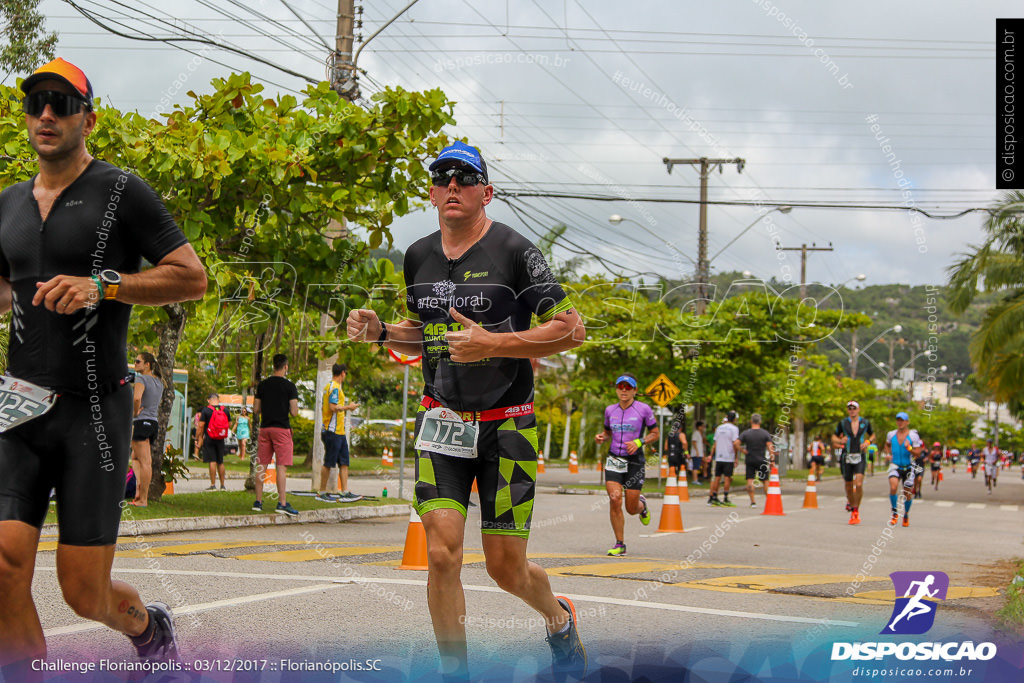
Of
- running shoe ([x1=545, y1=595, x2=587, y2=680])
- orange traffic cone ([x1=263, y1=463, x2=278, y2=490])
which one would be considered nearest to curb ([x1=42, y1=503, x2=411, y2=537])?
orange traffic cone ([x1=263, y1=463, x2=278, y2=490])

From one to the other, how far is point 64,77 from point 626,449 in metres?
8.78

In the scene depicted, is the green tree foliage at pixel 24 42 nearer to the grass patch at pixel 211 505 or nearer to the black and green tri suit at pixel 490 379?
the grass patch at pixel 211 505

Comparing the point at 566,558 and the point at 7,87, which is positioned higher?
the point at 7,87

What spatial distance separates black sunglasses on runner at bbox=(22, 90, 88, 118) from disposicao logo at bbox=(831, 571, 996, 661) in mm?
4229

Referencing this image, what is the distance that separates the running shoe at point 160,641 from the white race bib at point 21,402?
97 centimetres

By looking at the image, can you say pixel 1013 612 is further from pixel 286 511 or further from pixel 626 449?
pixel 286 511

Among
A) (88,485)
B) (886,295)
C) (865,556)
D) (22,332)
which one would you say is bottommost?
(865,556)

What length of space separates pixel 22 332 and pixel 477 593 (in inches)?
187

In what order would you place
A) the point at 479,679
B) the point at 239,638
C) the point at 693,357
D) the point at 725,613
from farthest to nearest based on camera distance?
the point at 693,357
the point at 725,613
the point at 239,638
the point at 479,679

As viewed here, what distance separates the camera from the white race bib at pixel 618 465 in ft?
38.2

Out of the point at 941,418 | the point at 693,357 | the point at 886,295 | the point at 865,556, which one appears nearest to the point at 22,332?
the point at 865,556

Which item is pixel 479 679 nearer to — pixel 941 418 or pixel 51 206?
pixel 51 206

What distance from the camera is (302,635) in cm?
571

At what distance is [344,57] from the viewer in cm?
1717
